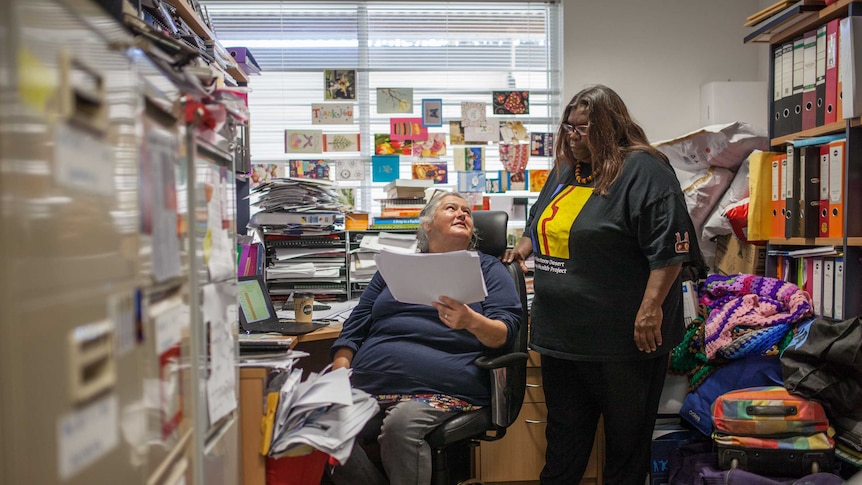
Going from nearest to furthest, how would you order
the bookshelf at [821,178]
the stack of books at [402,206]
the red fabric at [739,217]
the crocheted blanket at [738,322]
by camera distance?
the bookshelf at [821,178]
the crocheted blanket at [738,322]
the red fabric at [739,217]
the stack of books at [402,206]

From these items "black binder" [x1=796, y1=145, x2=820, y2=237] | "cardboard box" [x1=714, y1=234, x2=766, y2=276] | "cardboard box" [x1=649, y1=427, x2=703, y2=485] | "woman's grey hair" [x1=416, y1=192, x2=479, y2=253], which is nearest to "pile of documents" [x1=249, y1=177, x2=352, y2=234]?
"woman's grey hair" [x1=416, y1=192, x2=479, y2=253]

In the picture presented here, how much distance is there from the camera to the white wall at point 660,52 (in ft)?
11.1

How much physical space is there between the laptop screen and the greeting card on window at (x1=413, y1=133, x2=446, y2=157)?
1.42m

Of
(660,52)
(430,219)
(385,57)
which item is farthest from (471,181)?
(430,219)

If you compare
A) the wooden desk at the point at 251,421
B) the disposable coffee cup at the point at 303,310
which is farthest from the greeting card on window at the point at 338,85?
the wooden desk at the point at 251,421

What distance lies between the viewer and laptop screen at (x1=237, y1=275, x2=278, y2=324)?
6.74ft

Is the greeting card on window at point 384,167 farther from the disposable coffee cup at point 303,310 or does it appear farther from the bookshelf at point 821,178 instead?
the bookshelf at point 821,178

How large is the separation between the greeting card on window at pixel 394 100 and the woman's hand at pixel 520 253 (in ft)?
4.81

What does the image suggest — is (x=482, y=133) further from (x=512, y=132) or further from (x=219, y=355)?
(x=219, y=355)

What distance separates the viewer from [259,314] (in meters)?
2.13

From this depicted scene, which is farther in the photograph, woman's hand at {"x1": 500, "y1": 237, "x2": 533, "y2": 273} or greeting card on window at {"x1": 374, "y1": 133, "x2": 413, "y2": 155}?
greeting card on window at {"x1": 374, "y1": 133, "x2": 413, "y2": 155}

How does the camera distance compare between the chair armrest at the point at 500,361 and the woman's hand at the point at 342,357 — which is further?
the woman's hand at the point at 342,357

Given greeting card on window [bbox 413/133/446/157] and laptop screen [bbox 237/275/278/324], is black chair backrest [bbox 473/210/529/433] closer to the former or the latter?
laptop screen [bbox 237/275/278/324]

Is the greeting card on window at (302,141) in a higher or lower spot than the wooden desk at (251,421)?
higher
